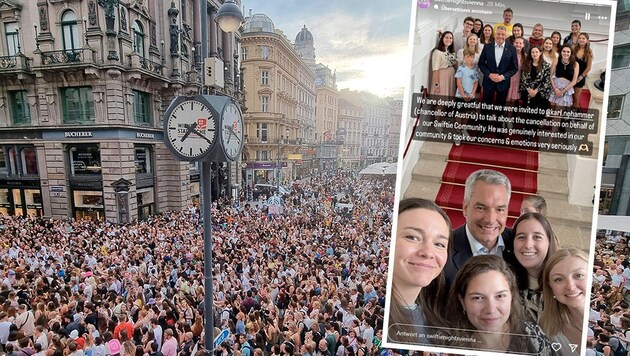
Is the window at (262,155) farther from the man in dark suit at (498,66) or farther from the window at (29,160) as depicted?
the man in dark suit at (498,66)

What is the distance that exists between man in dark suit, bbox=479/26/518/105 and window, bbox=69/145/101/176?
606 inches

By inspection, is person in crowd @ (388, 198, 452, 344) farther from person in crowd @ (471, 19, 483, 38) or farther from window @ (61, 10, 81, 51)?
window @ (61, 10, 81, 51)

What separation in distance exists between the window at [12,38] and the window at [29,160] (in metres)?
4.29

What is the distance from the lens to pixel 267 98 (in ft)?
92.7

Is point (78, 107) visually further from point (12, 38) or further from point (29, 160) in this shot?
point (12, 38)

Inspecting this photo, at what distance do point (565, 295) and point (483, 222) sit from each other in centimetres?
81

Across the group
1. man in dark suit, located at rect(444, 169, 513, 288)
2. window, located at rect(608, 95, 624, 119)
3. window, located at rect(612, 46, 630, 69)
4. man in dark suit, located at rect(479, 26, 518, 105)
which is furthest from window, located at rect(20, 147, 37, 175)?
window, located at rect(612, 46, 630, 69)

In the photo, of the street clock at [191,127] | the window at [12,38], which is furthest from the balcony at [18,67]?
the street clock at [191,127]

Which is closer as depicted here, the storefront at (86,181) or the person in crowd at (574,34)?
the person in crowd at (574,34)

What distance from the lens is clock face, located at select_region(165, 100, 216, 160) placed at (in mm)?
3164

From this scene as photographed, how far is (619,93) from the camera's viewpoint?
9.52 metres

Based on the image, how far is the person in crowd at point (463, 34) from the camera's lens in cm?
239


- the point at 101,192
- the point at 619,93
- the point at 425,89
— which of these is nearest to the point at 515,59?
the point at 425,89

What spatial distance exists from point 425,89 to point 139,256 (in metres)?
8.82
